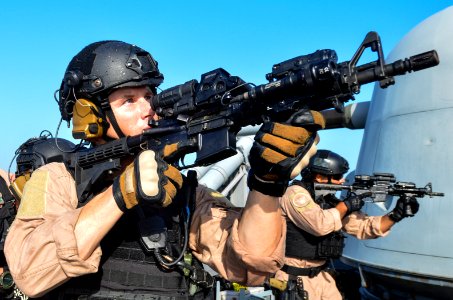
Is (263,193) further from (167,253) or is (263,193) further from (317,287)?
(317,287)

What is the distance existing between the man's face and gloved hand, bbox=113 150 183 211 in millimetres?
442

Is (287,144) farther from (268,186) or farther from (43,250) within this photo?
(43,250)

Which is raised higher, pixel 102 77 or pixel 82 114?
pixel 102 77

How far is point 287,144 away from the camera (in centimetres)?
177

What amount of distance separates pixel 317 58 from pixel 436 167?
2.83 m

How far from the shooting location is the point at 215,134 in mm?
2064

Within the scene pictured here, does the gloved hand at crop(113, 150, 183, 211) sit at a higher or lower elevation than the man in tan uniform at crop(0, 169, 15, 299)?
higher

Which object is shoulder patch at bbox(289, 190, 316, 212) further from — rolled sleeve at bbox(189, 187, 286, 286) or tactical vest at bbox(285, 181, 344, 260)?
rolled sleeve at bbox(189, 187, 286, 286)

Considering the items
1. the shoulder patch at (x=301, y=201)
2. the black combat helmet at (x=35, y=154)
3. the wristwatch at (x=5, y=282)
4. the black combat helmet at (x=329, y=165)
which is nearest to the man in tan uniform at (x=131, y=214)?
the shoulder patch at (x=301, y=201)

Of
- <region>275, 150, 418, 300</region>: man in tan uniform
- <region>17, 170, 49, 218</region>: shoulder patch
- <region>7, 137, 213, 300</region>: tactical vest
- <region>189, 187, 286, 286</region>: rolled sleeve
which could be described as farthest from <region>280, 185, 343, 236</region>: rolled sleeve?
<region>17, 170, 49, 218</region>: shoulder patch

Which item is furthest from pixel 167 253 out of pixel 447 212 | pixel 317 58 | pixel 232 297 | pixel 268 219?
pixel 232 297

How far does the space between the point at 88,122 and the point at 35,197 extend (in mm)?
595

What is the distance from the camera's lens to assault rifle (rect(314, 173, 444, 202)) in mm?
4070

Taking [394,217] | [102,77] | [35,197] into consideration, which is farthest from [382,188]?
[35,197]
